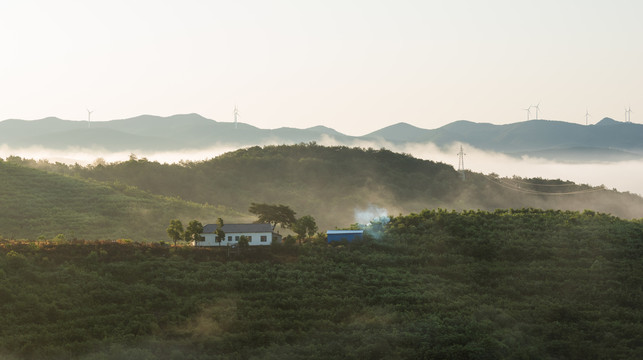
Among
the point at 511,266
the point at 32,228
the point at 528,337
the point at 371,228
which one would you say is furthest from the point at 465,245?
the point at 32,228

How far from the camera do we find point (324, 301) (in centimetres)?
6406

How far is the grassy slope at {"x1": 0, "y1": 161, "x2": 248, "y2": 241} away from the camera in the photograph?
100312 millimetres

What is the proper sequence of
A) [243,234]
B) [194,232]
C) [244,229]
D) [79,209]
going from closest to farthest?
[194,232]
[243,234]
[244,229]
[79,209]

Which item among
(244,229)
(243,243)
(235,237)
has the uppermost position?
(244,229)

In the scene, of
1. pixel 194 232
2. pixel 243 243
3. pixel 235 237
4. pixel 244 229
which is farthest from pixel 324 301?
pixel 194 232

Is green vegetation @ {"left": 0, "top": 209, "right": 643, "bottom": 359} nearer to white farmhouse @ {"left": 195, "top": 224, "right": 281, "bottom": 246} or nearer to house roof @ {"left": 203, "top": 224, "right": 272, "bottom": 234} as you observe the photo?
white farmhouse @ {"left": 195, "top": 224, "right": 281, "bottom": 246}

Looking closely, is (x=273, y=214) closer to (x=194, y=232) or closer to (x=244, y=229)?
(x=244, y=229)

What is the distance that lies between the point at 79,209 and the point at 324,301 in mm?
62219

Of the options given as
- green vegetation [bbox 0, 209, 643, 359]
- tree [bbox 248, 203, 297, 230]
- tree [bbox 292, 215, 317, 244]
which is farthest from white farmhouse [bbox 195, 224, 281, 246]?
tree [bbox 248, 203, 297, 230]

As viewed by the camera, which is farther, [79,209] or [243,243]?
[79,209]

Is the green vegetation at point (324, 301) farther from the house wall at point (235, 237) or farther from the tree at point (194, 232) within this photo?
the tree at point (194, 232)

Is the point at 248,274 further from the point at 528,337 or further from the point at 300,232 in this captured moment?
the point at 528,337

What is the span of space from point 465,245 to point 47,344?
50397 millimetres

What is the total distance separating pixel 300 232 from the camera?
8206 cm
